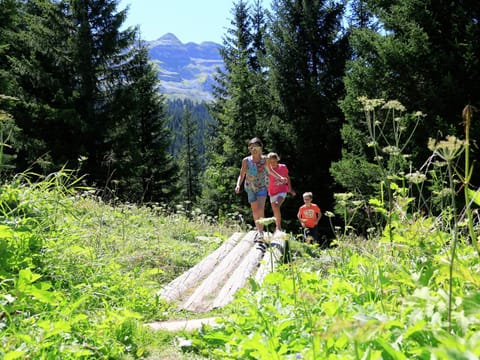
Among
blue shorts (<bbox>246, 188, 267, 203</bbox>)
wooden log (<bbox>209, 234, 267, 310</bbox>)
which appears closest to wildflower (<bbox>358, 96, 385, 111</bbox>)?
wooden log (<bbox>209, 234, 267, 310</bbox>)

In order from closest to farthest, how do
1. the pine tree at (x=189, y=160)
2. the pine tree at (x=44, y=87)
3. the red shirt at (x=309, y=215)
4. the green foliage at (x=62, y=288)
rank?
the green foliage at (x=62, y=288) < the red shirt at (x=309, y=215) < the pine tree at (x=44, y=87) < the pine tree at (x=189, y=160)

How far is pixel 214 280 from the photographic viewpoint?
5285 mm

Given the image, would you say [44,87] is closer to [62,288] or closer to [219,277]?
[219,277]

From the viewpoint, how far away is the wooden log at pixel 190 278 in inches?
191

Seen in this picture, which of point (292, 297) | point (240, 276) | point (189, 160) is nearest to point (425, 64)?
point (240, 276)

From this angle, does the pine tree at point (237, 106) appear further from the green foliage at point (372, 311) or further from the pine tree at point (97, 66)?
the green foliage at point (372, 311)

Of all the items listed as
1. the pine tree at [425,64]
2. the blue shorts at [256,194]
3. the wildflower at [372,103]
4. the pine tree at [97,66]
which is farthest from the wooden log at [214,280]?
the pine tree at [97,66]

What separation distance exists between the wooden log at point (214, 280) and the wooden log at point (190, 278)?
0.12m

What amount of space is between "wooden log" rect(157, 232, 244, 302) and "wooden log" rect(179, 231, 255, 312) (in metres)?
0.12

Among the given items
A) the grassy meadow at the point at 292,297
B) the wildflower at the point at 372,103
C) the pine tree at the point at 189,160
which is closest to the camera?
the grassy meadow at the point at 292,297

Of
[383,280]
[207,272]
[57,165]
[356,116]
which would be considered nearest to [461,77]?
[356,116]

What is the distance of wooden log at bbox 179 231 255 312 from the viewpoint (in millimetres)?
4598

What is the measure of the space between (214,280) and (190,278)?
37 centimetres

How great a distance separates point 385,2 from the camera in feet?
44.3
